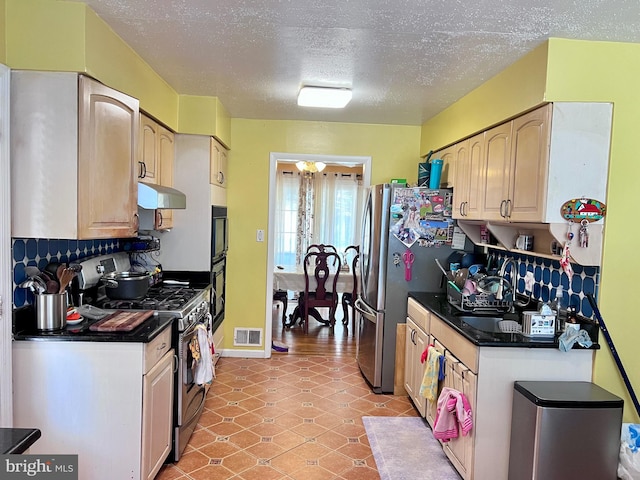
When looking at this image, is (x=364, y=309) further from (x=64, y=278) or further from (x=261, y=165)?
(x=64, y=278)

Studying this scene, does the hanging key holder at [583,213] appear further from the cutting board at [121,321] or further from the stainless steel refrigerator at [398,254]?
the cutting board at [121,321]

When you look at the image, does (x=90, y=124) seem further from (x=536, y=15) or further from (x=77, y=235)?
(x=536, y=15)

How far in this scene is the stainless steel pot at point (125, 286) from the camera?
9.30 ft

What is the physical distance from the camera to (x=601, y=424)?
2035mm

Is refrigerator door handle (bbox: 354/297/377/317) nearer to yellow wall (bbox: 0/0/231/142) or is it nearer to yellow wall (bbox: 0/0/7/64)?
yellow wall (bbox: 0/0/231/142)

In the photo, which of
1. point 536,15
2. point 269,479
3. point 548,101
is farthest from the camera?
point 269,479

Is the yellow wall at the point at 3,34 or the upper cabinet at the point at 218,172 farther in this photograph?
the upper cabinet at the point at 218,172

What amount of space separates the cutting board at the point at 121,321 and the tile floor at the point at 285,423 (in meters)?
0.91

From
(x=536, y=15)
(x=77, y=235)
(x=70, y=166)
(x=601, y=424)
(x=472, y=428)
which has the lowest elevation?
(x=472, y=428)

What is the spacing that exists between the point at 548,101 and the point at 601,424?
156 cm

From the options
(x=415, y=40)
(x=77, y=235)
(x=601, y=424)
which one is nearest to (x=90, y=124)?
(x=77, y=235)

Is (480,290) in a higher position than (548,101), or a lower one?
lower

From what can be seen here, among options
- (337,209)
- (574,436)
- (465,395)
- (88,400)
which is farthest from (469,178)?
(337,209)

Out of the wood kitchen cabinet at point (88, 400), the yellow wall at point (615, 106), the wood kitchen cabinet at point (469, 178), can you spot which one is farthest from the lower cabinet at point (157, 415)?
the yellow wall at point (615, 106)
